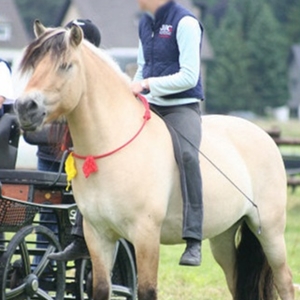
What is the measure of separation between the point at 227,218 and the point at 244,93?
239 ft

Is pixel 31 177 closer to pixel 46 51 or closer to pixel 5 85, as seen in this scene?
pixel 5 85

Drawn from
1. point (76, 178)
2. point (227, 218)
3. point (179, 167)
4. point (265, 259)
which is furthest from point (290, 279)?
A: point (76, 178)

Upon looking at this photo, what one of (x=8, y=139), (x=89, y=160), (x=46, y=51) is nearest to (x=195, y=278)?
(x=8, y=139)

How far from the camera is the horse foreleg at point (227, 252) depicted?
311 inches

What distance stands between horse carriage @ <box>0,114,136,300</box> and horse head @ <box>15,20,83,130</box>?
2.92ft

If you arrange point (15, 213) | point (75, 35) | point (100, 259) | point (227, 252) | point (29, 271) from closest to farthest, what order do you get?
point (75, 35)
point (100, 259)
point (15, 213)
point (29, 271)
point (227, 252)

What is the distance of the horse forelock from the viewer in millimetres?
6262

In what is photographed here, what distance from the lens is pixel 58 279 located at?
24.0 ft

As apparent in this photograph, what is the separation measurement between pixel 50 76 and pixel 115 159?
0.69 meters

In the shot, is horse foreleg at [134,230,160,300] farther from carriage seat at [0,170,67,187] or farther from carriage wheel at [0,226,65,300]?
carriage seat at [0,170,67,187]

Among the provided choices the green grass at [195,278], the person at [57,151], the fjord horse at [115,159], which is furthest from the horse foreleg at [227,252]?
the person at [57,151]

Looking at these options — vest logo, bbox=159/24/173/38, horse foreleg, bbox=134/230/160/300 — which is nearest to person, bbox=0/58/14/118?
vest logo, bbox=159/24/173/38

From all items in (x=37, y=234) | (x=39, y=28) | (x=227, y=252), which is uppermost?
(x=39, y=28)

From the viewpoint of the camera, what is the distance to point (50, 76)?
6234mm
